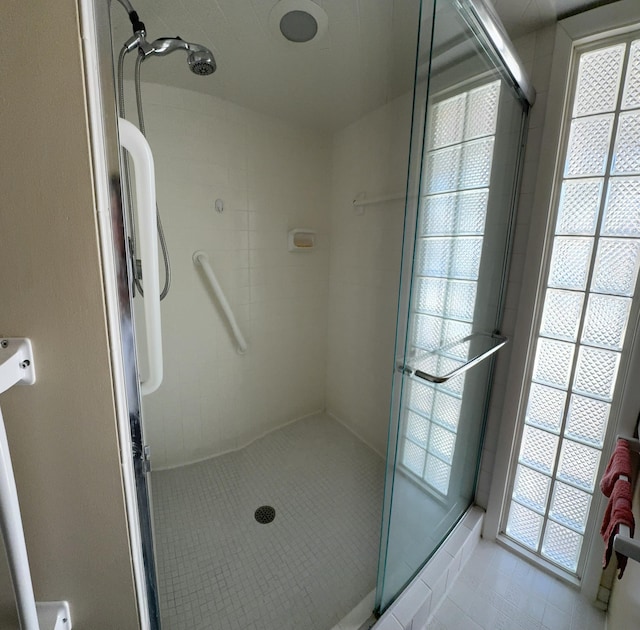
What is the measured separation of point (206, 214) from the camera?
1.61 meters

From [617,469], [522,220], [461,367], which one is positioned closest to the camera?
[617,469]

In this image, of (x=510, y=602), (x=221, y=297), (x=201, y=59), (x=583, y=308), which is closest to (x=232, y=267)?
(x=221, y=297)

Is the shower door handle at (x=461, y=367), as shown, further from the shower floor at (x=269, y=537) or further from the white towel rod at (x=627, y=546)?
the shower floor at (x=269, y=537)

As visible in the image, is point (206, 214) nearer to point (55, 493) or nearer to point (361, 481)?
point (55, 493)

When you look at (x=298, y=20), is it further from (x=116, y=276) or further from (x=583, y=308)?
(x=583, y=308)

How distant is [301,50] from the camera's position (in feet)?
3.97

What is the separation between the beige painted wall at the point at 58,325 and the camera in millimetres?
344

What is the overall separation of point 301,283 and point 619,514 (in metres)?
1.78

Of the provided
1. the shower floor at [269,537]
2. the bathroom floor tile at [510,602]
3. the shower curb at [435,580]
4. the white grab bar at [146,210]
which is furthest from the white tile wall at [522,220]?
the white grab bar at [146,210]

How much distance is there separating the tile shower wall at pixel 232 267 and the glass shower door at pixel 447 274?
1.17 metres

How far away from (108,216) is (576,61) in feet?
5.16

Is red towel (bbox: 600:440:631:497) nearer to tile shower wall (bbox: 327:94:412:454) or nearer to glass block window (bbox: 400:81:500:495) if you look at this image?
glass block window (bbox: 400:81:500:495)

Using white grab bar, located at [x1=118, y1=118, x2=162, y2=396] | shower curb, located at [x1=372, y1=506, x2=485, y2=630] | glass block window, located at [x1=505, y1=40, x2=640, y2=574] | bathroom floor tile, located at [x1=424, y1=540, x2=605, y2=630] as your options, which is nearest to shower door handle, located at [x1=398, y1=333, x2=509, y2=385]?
glass block window, located at [x1=505, y1=40, x2=640, y2=574]

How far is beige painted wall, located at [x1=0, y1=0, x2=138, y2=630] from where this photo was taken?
1.13ft
